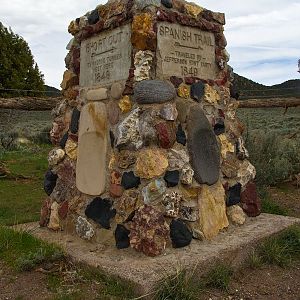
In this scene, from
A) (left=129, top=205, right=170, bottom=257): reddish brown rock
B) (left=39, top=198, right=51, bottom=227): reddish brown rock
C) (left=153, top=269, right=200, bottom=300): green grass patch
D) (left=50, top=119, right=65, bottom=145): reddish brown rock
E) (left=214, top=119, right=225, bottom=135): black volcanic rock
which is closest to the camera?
(left=153, top=269, right=200, bottom=300): green grass patch

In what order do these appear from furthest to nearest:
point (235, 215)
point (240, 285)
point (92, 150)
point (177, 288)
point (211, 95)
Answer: point (235, 215) → point (211, 95) → point (92, 150) → point (240, 285) → point (177, 288)

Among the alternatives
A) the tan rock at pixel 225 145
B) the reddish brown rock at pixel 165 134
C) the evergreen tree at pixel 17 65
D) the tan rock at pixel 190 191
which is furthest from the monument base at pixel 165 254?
the evergreen tree at pixel 17 65

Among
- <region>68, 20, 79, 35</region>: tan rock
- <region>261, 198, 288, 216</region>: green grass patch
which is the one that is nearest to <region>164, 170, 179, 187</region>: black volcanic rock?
<region>68, 20, 79, 35</region>: tan rock

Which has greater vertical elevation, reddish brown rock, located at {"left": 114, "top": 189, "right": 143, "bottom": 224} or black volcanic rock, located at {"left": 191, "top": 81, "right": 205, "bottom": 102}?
black volcanic rock, located at {"left": 191, "top": 81, "right": 205, "bottom": 102}

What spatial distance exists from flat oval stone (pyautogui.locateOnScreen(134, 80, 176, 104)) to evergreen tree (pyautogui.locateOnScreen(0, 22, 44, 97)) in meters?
16.5

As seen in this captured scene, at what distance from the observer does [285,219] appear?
448 centimetres

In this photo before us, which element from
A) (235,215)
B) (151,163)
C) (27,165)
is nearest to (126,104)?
(151,163)

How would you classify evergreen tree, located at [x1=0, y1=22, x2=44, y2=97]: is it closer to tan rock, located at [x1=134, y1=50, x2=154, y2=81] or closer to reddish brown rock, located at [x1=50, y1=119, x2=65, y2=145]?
reddish brown rock, located at [x1=50, y1=119, x2=65, y2=145]

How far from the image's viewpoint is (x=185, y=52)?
394 cm

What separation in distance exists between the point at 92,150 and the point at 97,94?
0.53 m

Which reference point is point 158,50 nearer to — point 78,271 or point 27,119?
point 78,271

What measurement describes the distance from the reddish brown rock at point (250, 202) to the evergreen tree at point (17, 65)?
1620 cm

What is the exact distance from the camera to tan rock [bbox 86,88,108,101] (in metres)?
3.93

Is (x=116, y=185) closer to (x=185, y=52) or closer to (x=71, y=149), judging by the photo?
(x=71, y=149)
